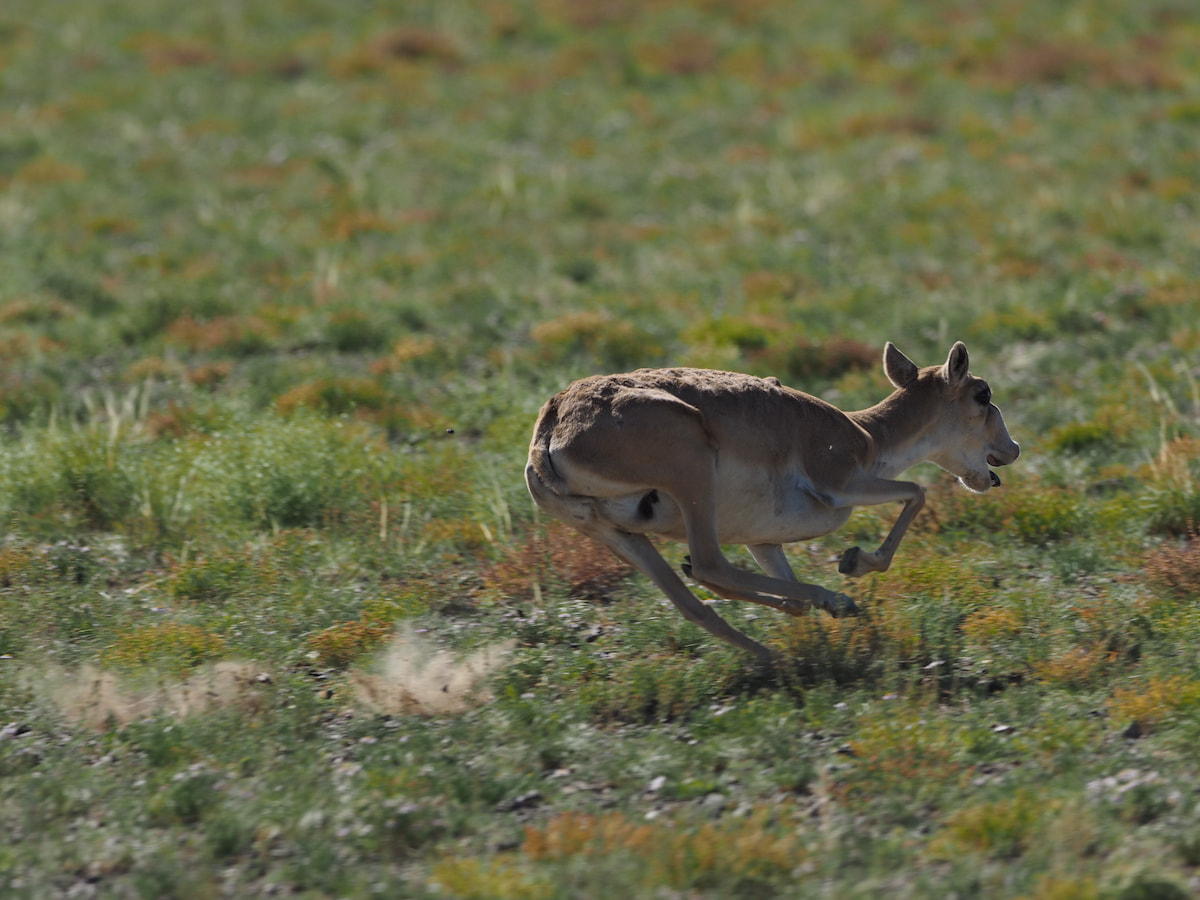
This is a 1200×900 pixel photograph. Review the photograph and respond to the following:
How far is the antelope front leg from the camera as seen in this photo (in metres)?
7.98

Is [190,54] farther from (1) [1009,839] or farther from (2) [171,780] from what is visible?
(1) [1009,839]

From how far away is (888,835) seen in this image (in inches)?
244

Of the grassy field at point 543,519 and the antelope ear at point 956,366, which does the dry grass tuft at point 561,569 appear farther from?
the antelope ear at point 956,366

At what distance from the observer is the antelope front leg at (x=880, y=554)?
26.2 feet

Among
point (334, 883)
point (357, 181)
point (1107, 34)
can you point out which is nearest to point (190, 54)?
point (357, 181)

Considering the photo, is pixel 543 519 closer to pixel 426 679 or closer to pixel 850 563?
pixel 426 679

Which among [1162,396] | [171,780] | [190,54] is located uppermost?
[190,54]

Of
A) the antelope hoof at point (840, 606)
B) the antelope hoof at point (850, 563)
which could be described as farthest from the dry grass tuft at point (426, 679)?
the antelope hoof at point (850, 563)

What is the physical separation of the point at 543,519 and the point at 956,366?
3.40 m

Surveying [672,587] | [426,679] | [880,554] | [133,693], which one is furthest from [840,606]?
[133,693]

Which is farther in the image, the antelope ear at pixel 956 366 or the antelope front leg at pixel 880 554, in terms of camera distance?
the antelope ear at pixel 956 366

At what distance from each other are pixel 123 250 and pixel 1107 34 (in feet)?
69.3

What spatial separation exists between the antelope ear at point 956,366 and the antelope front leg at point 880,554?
38.7 inches

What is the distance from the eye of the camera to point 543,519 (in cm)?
1063
